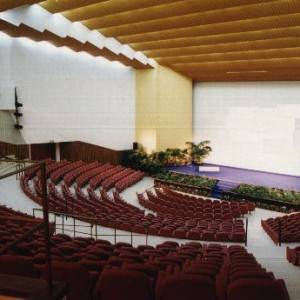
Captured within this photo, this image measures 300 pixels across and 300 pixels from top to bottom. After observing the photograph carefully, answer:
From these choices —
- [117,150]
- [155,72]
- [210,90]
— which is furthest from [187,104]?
[117,150]

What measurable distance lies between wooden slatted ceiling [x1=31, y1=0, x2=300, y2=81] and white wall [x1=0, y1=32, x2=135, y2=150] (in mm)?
2902

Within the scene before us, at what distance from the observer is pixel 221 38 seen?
14.3 meters

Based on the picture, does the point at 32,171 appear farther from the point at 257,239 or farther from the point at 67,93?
the point at 67,93

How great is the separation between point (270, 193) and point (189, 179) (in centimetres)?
392

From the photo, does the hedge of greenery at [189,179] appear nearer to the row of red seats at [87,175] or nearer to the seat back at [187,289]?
the row of red seats at [87,175]

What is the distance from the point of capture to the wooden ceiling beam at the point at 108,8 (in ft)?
35.9

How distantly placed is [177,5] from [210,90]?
10645mm

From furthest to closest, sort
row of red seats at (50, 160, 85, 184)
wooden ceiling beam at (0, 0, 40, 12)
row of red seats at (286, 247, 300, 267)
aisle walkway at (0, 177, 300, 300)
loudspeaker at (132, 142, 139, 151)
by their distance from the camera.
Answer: loudspeaker at (132, 142, 139, 151) → row of red seats at (50, 160, 85, 184) → wooden ceiling beam at (0, 0, 40, 12) → row of red seats at (286, 247, 300, 267) → aisle walkway at (0, 177, 300, 300)

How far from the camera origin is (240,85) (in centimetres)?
2059

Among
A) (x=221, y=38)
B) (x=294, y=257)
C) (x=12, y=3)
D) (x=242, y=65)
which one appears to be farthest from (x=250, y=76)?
(x=294, y=257)

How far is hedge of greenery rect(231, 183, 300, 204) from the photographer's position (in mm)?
14781

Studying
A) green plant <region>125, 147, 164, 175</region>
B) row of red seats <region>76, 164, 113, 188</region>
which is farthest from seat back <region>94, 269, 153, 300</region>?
green plant <region>125, 147, 164, 175</region>

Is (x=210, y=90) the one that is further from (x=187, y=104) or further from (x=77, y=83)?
(x=77, y=83)

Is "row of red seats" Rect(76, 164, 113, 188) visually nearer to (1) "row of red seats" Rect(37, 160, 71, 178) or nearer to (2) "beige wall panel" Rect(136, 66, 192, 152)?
(1) "row of red seats" Rect(37, 160, 71, 178)
